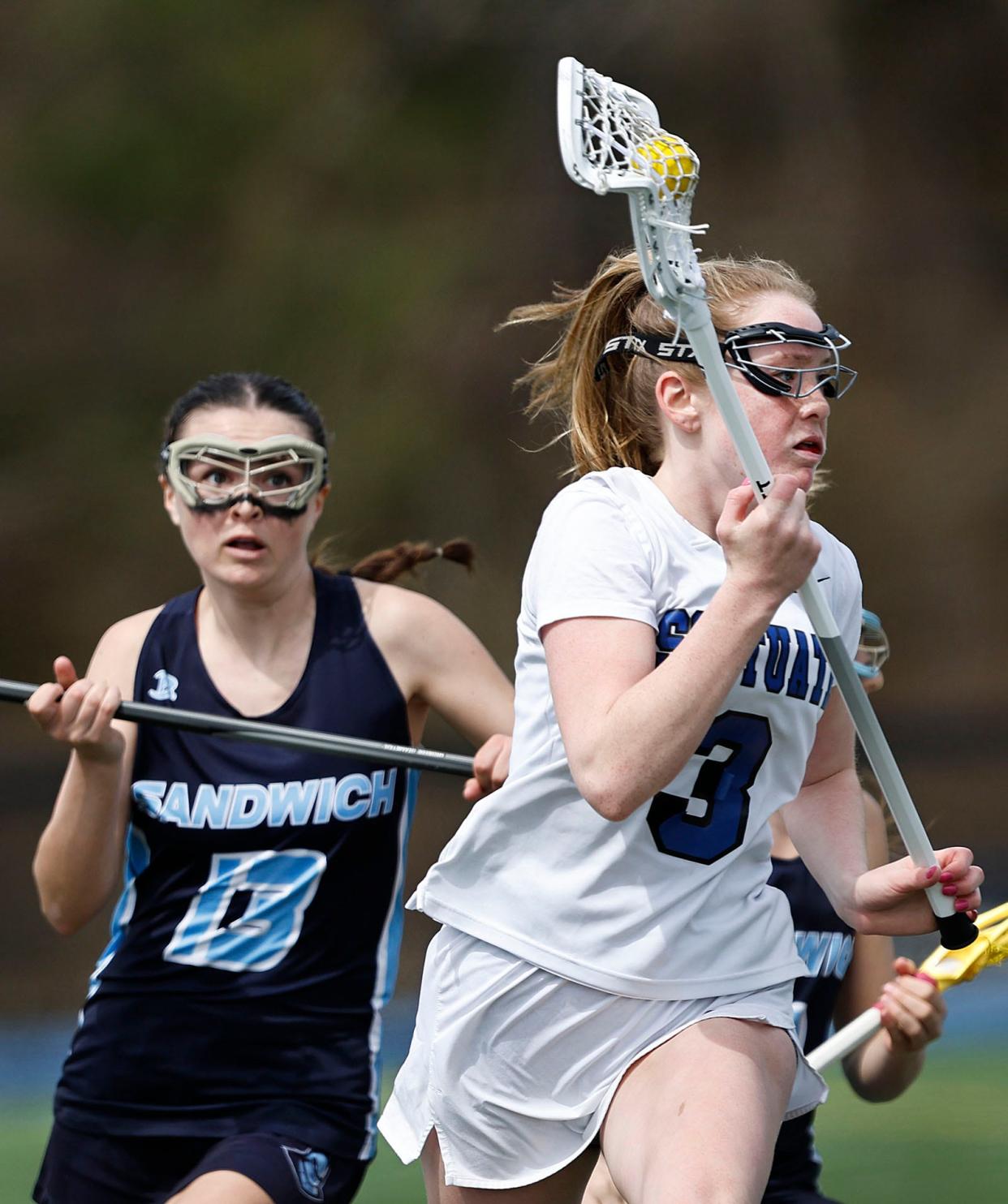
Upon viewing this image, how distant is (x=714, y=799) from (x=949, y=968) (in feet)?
2.70

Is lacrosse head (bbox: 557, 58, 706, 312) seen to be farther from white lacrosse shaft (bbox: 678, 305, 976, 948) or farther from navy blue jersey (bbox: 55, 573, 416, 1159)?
navy blue jersey (bbox: 55, 573, 416, 1159)

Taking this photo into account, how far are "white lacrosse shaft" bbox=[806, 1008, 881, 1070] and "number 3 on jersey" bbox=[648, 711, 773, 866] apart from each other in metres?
0.86

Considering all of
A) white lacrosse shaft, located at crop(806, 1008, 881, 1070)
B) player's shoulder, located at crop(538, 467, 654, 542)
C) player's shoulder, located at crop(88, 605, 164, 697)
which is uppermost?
player's shoulder, located at crop(88, 605, 164, 697)

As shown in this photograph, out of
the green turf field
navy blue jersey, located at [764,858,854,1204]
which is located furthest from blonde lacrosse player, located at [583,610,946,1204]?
the green turf field

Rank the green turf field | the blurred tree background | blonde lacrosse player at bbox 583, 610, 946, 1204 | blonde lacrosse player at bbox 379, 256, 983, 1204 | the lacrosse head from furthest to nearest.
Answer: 1. the blurred tree background
2. the green turf field
3. blonde lacrosse player at bbox 583, 610, 946, 1204
4. blonde lacrosse player at bbox 379, 256, 983, 1204
5. the lacrosse head

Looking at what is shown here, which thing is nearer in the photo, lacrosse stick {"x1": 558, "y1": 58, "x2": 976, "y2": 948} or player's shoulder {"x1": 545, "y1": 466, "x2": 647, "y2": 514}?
lacrosse stick {"x1": 558, "y1": 58, "x2": 976, "y2": 948}

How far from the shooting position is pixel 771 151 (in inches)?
426

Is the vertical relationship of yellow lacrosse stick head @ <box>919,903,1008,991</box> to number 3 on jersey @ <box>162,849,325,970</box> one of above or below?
below

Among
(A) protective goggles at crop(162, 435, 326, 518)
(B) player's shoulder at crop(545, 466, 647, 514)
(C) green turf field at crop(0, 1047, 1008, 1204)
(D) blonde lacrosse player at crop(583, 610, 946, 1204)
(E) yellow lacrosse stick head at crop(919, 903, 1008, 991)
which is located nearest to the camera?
(B) player's shoulder at crop(545, 466, 647, 514)

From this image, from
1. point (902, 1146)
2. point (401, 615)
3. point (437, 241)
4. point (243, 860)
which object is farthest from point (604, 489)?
point (437, 241)

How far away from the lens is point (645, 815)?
1704 millimetres

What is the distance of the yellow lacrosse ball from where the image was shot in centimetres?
156

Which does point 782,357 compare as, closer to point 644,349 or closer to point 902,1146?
point 644,349

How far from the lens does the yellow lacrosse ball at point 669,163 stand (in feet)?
5.11
